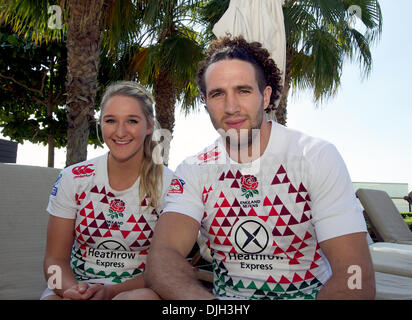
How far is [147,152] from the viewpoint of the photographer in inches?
87.7

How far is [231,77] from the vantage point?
1845mm

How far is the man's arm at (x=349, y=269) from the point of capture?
4.52 feet

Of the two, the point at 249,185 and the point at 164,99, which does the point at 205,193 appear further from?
the point at 164,99

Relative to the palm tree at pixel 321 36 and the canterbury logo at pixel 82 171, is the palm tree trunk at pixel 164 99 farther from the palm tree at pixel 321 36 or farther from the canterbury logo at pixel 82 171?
the canterbury logo at pixel 82 171

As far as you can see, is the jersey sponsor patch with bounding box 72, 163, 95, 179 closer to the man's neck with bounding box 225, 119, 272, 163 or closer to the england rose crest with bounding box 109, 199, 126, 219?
the england rose crest with bounding box 109, 199, 126, 219

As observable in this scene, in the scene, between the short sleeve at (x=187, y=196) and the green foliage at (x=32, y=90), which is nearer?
the short sleeve at (x=187, y=196)

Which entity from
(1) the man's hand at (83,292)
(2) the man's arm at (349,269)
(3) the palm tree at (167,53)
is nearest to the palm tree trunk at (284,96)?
(3) the palm tree at (167,53)

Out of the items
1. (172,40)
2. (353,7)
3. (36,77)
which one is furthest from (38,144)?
(353,7)

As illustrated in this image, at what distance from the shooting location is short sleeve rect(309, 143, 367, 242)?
147 centimetres

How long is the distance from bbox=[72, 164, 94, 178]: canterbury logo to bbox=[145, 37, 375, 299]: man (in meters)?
0.56

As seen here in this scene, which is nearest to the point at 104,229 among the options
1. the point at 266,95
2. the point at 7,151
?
the point at 266,95

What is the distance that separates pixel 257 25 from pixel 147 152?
1583mm

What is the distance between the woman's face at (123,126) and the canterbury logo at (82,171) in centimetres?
16

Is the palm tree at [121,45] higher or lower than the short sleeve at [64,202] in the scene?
higher
